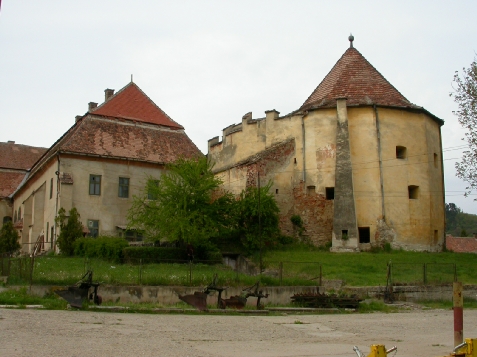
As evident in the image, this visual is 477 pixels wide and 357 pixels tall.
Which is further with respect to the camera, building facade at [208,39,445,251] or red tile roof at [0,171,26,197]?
red tile roof at [0,171,26,197]

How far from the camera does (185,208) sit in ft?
103

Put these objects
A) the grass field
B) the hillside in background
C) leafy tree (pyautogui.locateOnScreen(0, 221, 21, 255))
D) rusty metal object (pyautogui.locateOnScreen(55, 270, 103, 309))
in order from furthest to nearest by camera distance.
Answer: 1. the hillside in background
2. leafy tree (pyautogui.locateOnScreen(0, 221, 21, 255))
3. the grass field
4. rusty metal object (pyautogui.locateOnScreen(55, 270, 103, 309))

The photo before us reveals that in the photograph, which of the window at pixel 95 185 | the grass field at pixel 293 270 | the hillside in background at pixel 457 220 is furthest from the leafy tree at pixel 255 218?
the hillside in background at pixel 457 220

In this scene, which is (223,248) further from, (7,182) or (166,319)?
(7,182)

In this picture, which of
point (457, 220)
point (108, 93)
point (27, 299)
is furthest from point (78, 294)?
point (457, 220)

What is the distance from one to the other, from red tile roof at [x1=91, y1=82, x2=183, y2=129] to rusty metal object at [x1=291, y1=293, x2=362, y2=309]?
24.5 metres

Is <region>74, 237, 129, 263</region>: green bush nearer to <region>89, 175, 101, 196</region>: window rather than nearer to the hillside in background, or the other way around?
<region>89, 175, 101, 196</region>: window

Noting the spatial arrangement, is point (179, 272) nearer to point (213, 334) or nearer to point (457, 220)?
point (213, 334)

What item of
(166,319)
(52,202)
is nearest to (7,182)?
(52,202)

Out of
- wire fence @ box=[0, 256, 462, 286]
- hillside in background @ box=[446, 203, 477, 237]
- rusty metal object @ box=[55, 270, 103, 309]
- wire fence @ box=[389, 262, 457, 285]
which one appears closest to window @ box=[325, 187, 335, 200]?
wire fence @ box=[0, 256, 462, 286]

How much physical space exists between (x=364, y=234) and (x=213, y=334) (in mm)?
24157

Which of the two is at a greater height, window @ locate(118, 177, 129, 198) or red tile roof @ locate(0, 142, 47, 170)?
red tile roof @ locate(0, 142, 47, 170)

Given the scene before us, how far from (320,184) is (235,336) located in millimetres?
24502

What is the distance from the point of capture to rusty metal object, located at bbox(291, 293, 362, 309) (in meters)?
21.5
